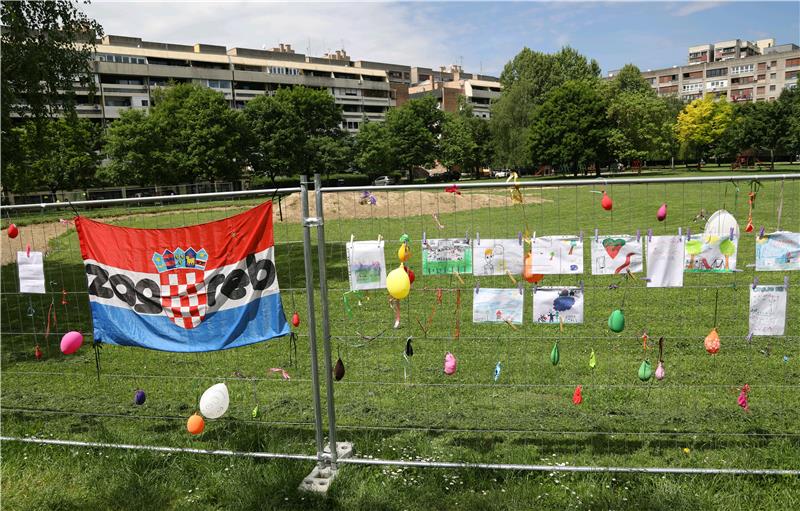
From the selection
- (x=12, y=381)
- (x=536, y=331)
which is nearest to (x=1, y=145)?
(x=12, y=381)

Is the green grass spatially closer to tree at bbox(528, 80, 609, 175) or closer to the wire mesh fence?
the wire mesh fence

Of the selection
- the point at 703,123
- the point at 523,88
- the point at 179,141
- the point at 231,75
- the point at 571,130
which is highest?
the point at 231,75

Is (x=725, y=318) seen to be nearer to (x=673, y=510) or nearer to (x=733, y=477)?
(x=733, y=477)

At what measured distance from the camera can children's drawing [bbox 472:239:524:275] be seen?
4328 millimetres

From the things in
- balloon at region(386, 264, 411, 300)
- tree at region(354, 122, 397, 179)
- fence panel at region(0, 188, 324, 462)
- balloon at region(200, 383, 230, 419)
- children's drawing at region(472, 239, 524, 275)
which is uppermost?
tree at region(354, 122, 397, 179)

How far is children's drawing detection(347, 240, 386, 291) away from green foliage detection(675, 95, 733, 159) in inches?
2807

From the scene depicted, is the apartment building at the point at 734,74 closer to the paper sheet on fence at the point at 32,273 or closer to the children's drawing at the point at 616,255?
the children's drawing at the point at 616,255

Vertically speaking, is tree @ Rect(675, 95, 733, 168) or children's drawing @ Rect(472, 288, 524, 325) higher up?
tree @ Rect(675, 95, 733, 168)

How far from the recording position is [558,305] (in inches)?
167

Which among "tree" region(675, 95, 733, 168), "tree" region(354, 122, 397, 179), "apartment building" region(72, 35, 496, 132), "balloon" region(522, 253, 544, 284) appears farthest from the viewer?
"apartment building" region(72, 35, 496, 132)

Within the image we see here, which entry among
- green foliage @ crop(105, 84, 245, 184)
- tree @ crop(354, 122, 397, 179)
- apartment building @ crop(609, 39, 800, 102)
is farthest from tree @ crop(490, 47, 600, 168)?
apartment building @ crop(609, 39, 800, 102)

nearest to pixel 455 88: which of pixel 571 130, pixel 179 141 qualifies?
pixel 571 130

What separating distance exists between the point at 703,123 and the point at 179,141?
57.8m

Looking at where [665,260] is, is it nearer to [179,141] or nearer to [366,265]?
[366,265]
